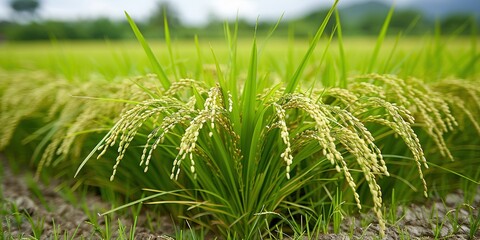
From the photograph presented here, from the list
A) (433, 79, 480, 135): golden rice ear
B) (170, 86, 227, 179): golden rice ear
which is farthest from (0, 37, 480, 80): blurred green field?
(170, 86, 227, 179): golden rice ear

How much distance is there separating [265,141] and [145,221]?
791 millimetres

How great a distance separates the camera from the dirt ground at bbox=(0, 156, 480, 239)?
162 cm

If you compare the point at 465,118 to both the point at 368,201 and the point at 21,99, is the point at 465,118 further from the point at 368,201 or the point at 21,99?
the point at 21,99

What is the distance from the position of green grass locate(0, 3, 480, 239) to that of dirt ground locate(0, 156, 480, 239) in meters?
0.06

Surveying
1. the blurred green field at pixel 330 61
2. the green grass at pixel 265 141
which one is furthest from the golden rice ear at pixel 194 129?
the blurred green field at pixel 330 61

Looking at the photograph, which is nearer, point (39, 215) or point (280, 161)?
point (280, 161)

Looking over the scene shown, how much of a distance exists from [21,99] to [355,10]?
106 metres

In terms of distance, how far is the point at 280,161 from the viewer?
1.53 meters

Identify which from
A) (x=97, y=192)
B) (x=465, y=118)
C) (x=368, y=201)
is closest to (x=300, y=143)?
(x=368, y=201)

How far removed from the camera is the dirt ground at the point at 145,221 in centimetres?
162

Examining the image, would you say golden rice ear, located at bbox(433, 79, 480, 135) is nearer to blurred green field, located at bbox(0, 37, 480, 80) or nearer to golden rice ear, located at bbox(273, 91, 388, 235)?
blurred green field, located at bbox(0, 37, 480, 80)

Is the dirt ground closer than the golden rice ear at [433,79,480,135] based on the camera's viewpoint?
Yes

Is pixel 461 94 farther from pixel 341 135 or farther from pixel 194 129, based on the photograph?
pixel 194 129

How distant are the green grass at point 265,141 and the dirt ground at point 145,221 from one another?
0.21 feet
